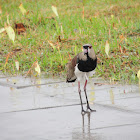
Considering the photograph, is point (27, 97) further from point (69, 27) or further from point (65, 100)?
point (69, 27)

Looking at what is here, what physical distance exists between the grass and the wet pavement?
1.02 m

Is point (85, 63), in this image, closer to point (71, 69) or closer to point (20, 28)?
point (71, 69)

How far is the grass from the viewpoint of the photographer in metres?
9.71

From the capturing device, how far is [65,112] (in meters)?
6.27

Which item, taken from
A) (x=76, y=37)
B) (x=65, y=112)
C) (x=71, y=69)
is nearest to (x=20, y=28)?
(x=76, y=37)

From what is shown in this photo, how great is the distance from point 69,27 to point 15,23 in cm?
174

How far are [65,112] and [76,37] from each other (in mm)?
5706

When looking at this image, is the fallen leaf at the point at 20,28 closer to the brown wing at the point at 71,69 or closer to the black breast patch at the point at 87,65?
the brown wing at the point at 71,69

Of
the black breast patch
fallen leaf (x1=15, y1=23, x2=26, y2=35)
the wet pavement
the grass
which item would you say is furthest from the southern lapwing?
fallen leaf (x1=15, y1=23, x2=26, y2=35)

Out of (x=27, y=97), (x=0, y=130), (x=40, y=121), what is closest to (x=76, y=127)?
(x=40, y=121)

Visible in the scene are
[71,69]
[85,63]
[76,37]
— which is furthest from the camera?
[76,37]

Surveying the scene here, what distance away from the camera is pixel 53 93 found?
7.70 metres

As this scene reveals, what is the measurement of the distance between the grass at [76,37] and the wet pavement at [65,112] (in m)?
1.02

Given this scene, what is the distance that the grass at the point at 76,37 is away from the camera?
31.9 feet
